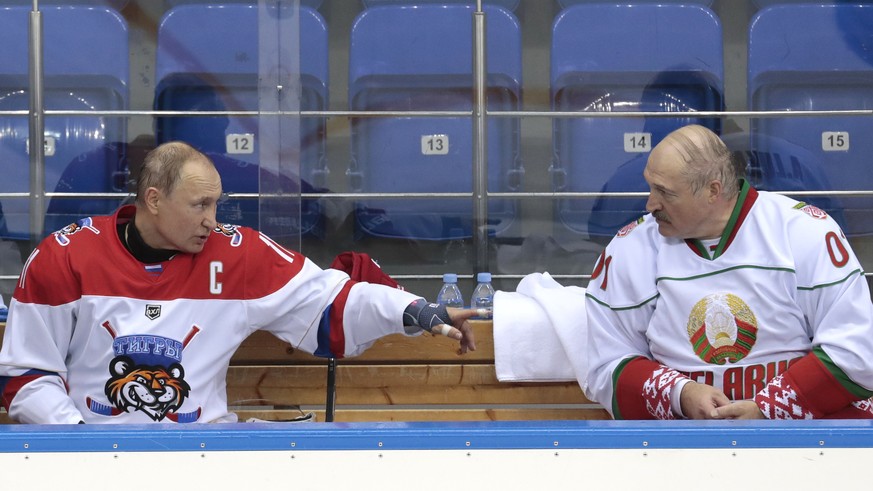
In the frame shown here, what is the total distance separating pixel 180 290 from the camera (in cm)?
→ 216

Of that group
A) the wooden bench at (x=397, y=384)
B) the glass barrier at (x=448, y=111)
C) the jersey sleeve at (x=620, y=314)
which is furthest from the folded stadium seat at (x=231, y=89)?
the jersey sleeve at (x=620, y=314)

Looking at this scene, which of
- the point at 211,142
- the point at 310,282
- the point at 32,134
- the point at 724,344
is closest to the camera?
the point at 724,344

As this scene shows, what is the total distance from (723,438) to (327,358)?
4.12 feet

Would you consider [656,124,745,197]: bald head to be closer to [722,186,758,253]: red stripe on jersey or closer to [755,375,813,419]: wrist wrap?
[722,186,758,253]: red stripe on jersey

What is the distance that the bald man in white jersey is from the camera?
1.94 m

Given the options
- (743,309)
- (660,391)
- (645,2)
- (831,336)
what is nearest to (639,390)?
(660,391)

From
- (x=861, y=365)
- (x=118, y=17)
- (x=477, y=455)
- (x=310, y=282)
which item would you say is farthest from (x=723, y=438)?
(x=118, y=17)

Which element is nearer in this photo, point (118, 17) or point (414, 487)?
point (414, 487)

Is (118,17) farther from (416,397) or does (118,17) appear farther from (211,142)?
(416,397)

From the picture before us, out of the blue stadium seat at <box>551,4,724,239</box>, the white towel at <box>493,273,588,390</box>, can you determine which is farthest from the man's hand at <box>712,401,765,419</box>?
the blue stadium seat at <box>551,4,724,239</box>

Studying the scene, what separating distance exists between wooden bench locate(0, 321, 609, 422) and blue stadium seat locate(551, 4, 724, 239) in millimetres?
1013

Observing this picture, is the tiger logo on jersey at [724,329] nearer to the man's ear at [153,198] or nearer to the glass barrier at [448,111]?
the glass barrier at [448,111]

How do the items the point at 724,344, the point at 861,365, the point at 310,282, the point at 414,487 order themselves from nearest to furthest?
the point at 414,487 < the point at 861,365 < the point at 724,344 < the point at 310,282

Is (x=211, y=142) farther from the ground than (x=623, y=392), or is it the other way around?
(x=211, y=142)
